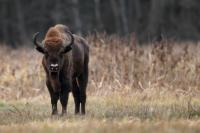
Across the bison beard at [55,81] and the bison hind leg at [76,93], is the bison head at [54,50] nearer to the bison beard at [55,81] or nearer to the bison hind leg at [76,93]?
the bison beard at [55,81]

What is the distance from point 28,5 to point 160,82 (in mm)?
47900

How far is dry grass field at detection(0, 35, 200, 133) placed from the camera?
1551 cm

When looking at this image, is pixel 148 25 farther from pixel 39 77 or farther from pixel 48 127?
pixel 48 127

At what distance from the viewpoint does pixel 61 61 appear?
54.0ft

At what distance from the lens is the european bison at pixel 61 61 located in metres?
16.5

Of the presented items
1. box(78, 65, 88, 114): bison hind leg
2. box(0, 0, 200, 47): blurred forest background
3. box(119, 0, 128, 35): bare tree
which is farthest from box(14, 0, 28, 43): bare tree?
box(78, 65, 88, 114): bison hind leg

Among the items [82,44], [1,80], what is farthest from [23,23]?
[82,44]

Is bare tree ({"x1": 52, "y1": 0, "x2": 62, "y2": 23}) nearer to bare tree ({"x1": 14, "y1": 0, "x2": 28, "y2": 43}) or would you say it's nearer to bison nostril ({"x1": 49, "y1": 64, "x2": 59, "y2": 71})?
bare tree ({"x1": 14, "y1": 0, "x2": 28, "y2": 43})

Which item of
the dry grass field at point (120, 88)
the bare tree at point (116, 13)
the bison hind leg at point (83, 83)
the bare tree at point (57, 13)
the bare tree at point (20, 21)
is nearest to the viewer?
the dry grass field at point (120, 88)

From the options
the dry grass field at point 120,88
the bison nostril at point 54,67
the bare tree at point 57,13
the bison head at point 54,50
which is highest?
the bare tree at point 57,13

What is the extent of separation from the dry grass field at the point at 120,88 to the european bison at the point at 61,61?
474 millimetres

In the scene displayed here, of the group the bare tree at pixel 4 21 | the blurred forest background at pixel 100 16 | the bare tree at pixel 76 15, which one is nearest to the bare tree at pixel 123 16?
the blurred forest background at pixel 100 16

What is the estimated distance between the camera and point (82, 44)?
18.1 m

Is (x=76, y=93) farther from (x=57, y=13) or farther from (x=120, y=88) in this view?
(x=57, y=13)
